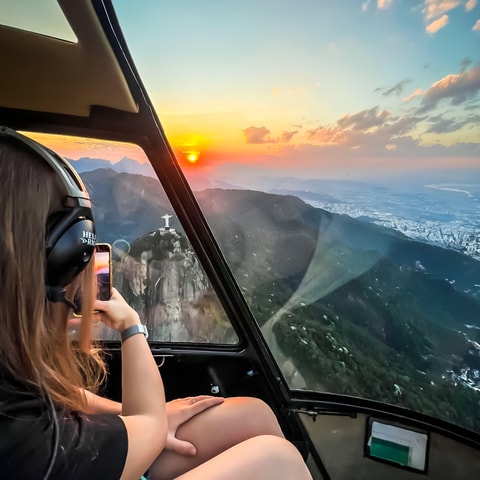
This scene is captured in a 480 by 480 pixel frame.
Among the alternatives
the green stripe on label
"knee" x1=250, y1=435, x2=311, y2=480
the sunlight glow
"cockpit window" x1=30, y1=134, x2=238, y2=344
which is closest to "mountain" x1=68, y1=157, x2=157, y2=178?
"cockpit window" x1=30, y1=134, x2=238, y2=344

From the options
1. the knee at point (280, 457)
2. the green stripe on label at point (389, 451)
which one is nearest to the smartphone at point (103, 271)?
the knee at point (280, 457)

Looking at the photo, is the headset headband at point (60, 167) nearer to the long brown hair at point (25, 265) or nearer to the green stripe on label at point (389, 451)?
the long brown hair at point (25, 265)

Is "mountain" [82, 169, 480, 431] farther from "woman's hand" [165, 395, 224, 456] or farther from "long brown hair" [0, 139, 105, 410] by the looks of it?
"long brown hair" [0, 139, 105, 410]

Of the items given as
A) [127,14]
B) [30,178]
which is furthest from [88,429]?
[127,14]

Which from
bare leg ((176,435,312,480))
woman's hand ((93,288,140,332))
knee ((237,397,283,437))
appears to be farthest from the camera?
knee ((237,397,283,437))

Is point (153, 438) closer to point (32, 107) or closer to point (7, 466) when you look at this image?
point (7, 466)

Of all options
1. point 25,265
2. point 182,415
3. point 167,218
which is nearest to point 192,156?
Result: point 167,218

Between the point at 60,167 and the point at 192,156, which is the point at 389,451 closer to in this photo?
the point at 192,156
